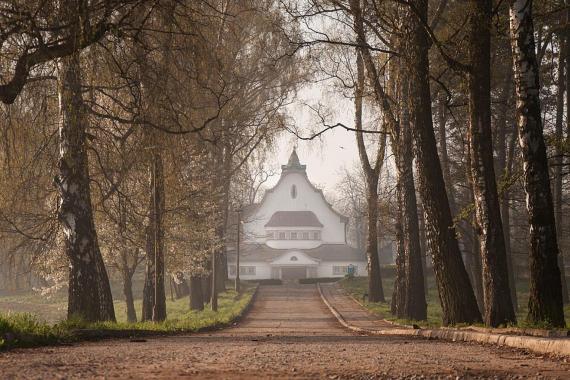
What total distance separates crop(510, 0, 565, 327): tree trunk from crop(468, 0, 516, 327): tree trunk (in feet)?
6.83

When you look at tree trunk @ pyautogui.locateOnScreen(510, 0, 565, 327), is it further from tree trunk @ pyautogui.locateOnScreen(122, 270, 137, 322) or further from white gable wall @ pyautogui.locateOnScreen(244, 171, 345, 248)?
white gable wall @ pyautogui.locateOnScreen(244, 171, 345, 248)

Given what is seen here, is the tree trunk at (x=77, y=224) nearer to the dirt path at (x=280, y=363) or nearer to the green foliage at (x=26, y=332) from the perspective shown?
the green foliage at (x=26, y=332)

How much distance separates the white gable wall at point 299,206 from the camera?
9600 centimetres

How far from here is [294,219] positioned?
94.8 metres

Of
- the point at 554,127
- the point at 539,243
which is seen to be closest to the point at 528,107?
the point at 539,243

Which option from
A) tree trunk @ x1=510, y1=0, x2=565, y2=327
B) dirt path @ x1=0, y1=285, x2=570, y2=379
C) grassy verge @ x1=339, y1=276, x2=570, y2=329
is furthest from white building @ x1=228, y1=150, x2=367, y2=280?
dirt path @ x1=0, y1=285, x2=570, y2=379

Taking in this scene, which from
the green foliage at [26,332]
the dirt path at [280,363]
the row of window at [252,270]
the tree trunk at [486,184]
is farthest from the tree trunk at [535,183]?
the row of window at [252,270]

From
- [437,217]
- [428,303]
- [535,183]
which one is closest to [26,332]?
[535,183]

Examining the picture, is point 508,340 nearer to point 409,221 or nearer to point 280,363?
point 280,363

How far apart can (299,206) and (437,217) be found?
80678mm

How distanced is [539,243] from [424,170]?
3.98m

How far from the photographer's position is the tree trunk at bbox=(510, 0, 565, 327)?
42.6 feet

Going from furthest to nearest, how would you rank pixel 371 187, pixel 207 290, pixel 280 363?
pixel 207 290
pixel 371 187
pixel 280 363

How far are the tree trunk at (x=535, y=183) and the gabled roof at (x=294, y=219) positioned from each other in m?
80.9
